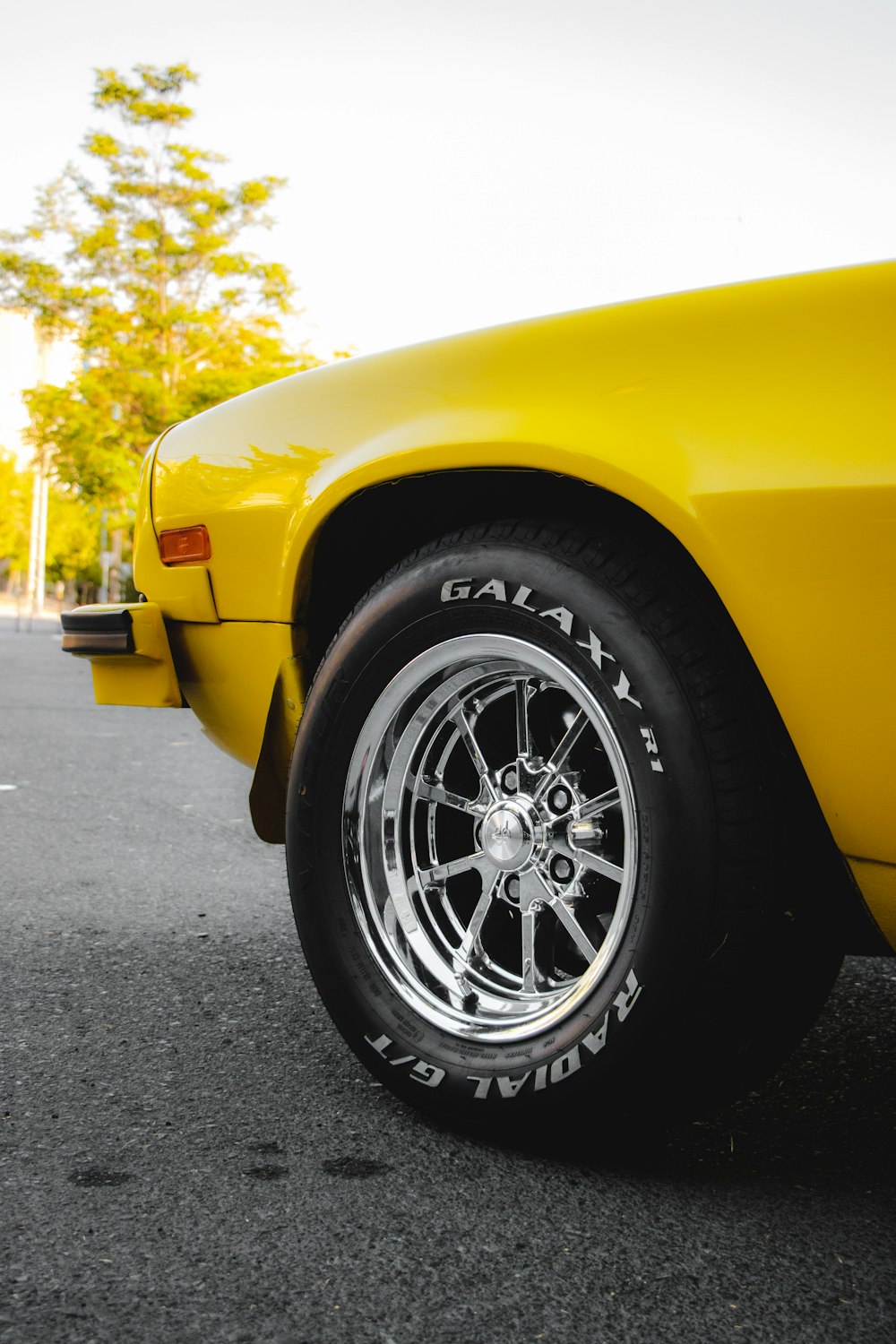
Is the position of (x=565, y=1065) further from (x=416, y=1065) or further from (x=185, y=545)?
(x=185, y=545)

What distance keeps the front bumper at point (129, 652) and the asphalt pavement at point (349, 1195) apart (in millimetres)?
616

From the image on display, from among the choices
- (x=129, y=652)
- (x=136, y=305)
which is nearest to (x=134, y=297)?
(x=136, y=305)

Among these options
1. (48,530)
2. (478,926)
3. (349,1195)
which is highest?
(48,530)

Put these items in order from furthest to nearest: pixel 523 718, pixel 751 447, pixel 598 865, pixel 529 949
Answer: pixel 523 718 < pixel 529 949 < pixel 598 865 < pixel 751 447

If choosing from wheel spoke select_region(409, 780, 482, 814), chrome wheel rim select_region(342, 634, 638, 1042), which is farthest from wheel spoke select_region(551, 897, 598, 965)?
wheel spoke select_region(409, 780, 482, 814)

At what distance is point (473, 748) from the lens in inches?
81.7

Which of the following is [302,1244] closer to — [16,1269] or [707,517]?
[16,1269]

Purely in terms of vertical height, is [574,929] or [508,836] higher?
[508,836]

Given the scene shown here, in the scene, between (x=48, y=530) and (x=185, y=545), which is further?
(x=48, y=530)

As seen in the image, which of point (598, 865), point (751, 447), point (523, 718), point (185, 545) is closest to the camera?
point (751, 447)

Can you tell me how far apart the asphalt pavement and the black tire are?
13 centimetres

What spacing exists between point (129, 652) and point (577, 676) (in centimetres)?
107

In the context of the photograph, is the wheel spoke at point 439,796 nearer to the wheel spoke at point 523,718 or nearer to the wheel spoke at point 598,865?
the wheel spoke at point 523,718

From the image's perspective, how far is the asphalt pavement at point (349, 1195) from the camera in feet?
4.61
